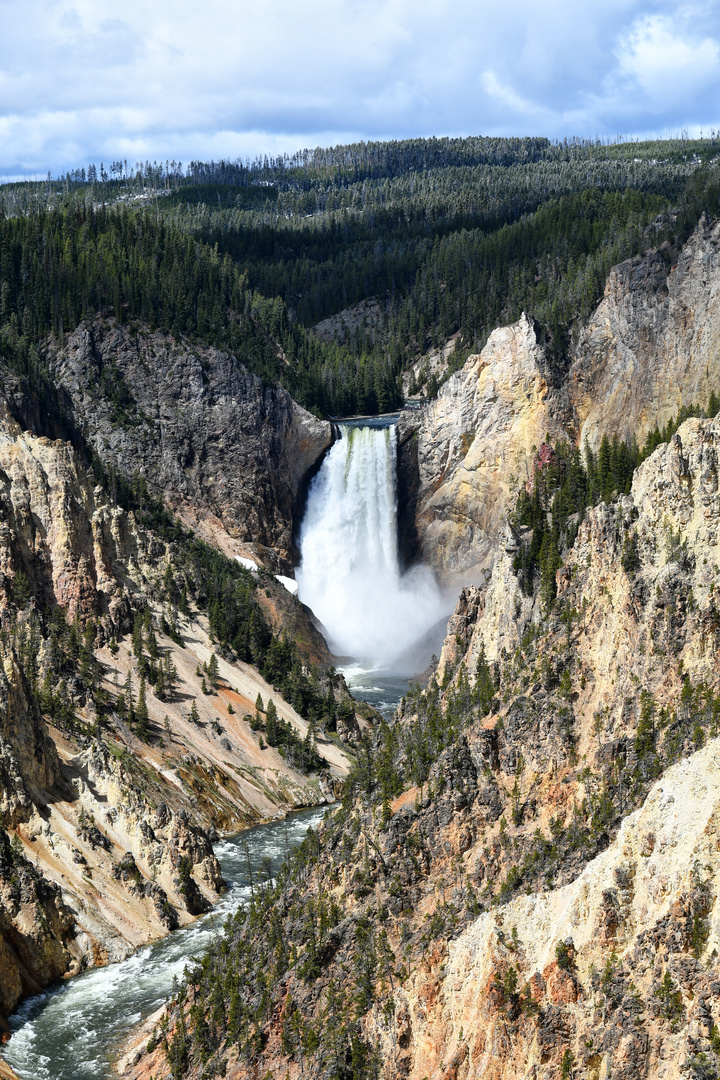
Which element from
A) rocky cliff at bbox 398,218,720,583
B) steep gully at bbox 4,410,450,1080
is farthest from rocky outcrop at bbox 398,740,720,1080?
rocky cliff at bbox 398,218,720,583

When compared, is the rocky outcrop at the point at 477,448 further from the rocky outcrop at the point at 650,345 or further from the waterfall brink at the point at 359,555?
the rocky outcrop at the point at 650,345

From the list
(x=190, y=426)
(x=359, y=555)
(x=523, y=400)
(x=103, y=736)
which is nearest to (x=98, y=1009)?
(x=103, y=736)

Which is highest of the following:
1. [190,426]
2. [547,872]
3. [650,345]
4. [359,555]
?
[650,345]

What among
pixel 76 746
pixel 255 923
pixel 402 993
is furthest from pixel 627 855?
pixel 76 746

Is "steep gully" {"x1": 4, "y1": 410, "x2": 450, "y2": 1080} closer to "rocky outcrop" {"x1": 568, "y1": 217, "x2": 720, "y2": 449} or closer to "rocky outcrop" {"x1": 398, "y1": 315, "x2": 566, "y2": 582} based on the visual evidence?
"rocky outcrop" {"x1": 398, "y1": 315, "x2": 566, "y2": 582}

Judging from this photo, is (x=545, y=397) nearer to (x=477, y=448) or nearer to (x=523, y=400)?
(x=523, y=400)

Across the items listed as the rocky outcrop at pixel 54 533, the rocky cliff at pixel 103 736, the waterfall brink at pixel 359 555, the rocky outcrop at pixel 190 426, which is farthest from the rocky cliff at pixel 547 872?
the rocky outcrop at pixel 190 426

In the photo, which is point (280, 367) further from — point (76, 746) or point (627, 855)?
point (627, 855)
